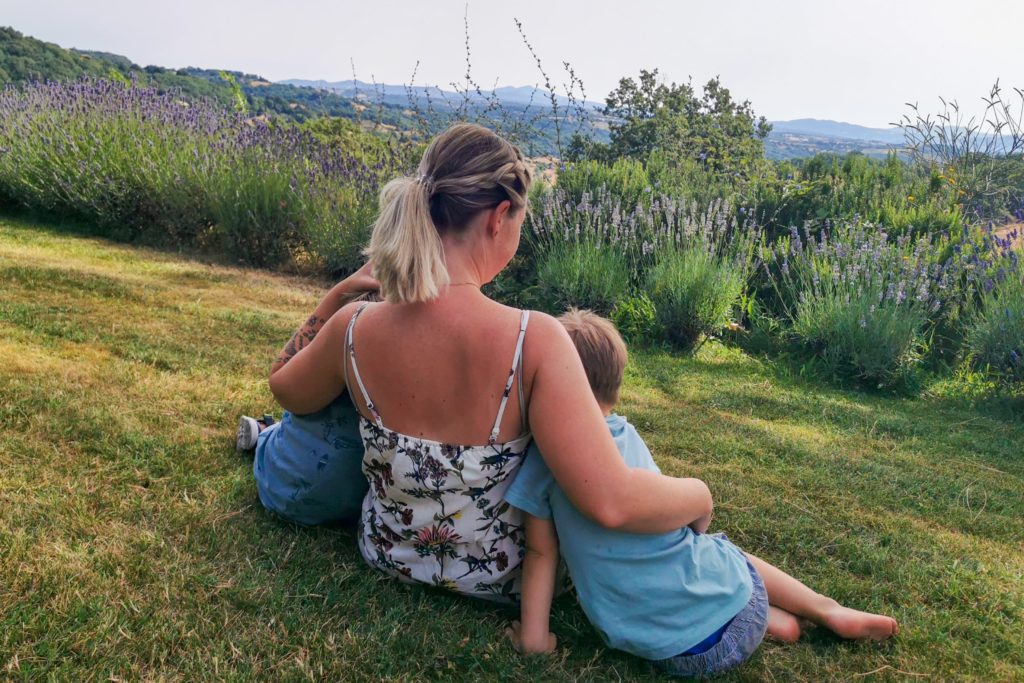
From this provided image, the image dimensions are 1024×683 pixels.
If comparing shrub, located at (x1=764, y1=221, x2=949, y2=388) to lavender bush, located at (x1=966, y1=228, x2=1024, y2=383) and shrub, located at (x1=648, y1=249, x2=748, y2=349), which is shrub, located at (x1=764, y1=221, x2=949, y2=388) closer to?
lavender bush, located at (x1=966, y1=228, x2=1024, y2=383)

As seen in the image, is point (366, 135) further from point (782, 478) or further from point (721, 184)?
point (782, 478)

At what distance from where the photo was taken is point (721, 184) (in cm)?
718

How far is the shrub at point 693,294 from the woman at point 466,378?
11.6 ft

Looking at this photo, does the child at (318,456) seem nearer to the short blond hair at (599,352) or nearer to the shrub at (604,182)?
the short blond hair at (599,352)

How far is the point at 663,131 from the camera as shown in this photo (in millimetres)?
9891

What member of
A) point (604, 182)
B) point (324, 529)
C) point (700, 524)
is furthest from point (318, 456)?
point (604, 182)

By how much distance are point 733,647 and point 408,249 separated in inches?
52.6

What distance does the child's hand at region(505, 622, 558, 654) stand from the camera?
215cm

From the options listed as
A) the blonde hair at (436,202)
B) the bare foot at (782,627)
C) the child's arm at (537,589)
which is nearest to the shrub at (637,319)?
the bare foot at (782,627)

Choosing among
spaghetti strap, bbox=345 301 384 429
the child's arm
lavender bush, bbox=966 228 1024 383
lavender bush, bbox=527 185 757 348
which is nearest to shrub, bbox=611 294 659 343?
lavender bush, bbox=527 185 757 348

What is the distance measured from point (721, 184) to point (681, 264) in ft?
6.24

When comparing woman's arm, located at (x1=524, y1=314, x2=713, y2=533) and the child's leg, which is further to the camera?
the child's leg

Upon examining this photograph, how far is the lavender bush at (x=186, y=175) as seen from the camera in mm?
7105

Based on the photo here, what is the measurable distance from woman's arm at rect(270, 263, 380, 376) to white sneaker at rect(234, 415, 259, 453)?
79 cm
